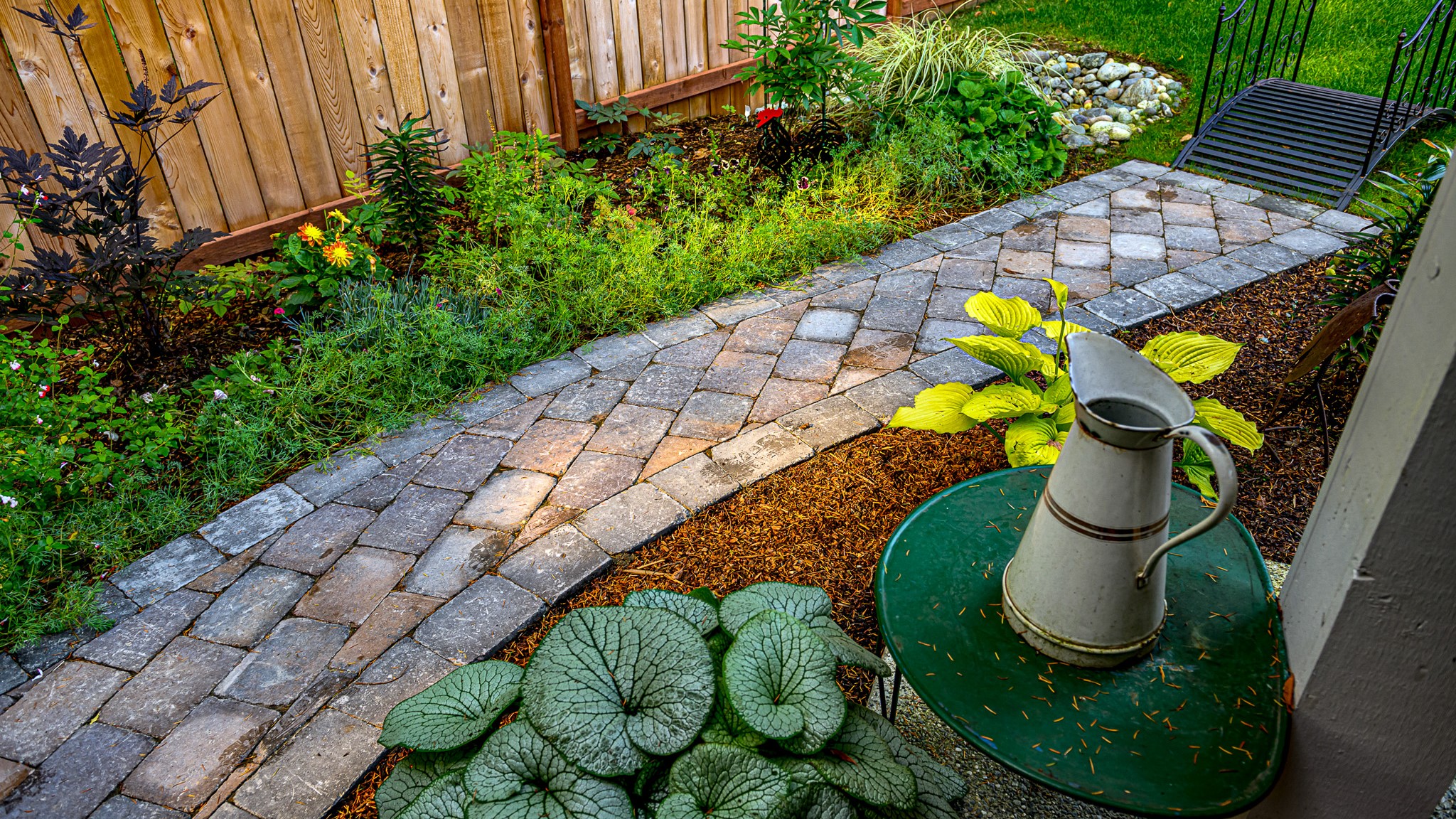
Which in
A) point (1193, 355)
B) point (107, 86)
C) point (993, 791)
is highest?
point (107, 86)

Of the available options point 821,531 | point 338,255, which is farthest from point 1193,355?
point 338,255

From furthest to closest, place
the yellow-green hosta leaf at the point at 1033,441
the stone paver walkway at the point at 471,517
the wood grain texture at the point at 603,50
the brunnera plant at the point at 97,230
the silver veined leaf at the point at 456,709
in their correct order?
the wood grain texture at the point at 603,50 < the brunnera plant at the point at 97,230 < the yellow-green hosta leaf at the point at 1033,441 < the stone paver walkway at the point at 471,517 < the silver veined leaf at the point at 456,709

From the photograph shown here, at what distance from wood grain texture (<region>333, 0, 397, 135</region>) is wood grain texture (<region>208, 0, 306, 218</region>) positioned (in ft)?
1.22

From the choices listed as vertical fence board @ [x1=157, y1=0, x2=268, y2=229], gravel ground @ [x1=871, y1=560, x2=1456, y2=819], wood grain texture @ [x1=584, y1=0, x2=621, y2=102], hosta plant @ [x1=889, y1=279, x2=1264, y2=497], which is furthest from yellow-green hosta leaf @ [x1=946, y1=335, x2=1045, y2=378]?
wood grain texture @ [x1=584, y1=0, x2=621, y2=102]

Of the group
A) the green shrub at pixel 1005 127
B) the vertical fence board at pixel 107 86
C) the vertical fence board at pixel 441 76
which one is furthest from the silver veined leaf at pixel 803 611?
the green shrub at pixel 1005 127

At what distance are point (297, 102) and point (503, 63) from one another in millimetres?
1096

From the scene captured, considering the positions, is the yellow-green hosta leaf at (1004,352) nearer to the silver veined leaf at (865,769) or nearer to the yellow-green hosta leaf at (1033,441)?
the yellow-green hosta leaf at (1033,441)

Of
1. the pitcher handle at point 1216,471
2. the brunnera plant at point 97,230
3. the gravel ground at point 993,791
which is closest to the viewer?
the pitcher handle at point 1216,471

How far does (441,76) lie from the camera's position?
432 cm

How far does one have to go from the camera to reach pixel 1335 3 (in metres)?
6.71

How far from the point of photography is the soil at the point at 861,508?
2348 millimetres

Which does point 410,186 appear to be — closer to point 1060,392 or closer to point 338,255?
point 338,255

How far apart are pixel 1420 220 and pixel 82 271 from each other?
4.44 metres

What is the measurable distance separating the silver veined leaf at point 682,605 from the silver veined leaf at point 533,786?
0.30 metres
